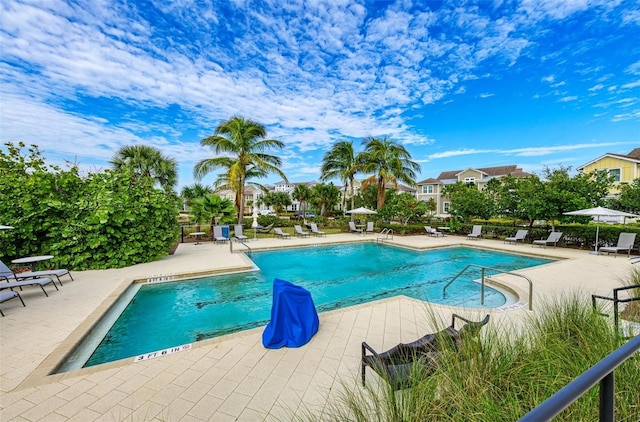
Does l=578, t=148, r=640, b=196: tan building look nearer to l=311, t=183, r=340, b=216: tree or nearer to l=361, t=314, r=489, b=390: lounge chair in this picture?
→ l=311, t=183, r=340, b=216: tree

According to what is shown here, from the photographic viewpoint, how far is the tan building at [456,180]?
42.6 metres

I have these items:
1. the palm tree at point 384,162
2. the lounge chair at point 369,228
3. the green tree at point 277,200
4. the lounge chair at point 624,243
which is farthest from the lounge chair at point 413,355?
the green tree at point 277,200

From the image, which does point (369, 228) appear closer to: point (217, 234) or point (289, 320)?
point (217, 234)

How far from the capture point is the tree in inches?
1718

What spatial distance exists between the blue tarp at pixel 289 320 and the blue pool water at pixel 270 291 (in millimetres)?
1881

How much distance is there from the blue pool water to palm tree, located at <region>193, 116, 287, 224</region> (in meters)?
7.92

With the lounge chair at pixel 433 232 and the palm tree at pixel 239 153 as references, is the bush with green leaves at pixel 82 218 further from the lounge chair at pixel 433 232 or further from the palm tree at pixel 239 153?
the lounge chair at pixel 433 232

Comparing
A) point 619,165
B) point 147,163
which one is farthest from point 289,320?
point 619,165

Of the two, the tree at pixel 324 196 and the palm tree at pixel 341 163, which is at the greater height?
the palm tree at pixel 341 163

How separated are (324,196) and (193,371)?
40.5 metres

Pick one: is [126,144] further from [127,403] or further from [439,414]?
[439,414]

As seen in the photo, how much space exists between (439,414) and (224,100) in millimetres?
21509

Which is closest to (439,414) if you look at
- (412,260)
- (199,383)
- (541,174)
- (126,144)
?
(199,383)

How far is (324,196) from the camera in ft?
144
